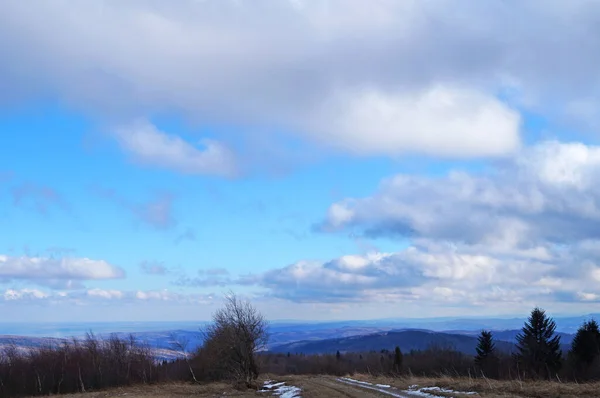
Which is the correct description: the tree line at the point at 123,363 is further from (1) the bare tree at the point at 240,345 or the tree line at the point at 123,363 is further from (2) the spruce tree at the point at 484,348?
(2) the spruce tree at the point at 484,348

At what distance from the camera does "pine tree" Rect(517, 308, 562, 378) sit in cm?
8512

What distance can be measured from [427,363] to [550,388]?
404 feet

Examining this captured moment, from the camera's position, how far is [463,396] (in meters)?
→ 26.5

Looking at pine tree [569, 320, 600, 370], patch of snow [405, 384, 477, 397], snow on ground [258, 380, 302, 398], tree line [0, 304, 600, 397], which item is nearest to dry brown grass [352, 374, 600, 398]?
patch of snow [405, 384, 477, 397]

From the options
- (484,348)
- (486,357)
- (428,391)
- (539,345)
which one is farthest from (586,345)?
(428,391)

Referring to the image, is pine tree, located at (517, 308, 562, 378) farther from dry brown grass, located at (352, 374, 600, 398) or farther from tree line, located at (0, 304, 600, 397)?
dry brown grass, located at (352, 374, 600, 398)

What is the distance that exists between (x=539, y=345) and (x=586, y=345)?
27.2 ft

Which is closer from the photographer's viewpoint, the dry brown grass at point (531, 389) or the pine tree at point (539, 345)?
the dry brown grass at point (531, 389)

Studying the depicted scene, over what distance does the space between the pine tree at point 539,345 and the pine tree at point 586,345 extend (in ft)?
12.8

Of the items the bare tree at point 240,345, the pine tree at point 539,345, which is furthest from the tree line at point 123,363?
the pine tree at point 539,345

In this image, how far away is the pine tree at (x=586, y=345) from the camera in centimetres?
7925

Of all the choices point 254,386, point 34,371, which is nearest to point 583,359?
point 254,386

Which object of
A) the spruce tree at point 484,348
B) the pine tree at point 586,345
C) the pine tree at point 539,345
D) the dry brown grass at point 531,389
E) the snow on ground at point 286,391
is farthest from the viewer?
the spruce tree at point 484,348

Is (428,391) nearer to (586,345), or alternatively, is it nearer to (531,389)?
(531,389)
